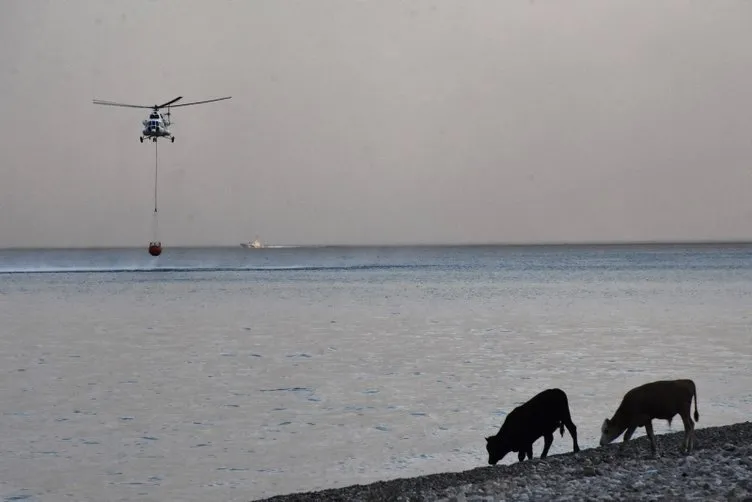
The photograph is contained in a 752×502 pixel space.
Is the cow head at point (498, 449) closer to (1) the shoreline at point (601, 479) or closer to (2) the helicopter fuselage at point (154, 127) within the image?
(1) the shoreline at point (601, 479)

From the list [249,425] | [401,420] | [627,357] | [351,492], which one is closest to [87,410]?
[249,425]

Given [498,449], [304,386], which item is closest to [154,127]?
[304,386]

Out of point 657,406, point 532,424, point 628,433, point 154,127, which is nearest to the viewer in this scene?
point 657,406

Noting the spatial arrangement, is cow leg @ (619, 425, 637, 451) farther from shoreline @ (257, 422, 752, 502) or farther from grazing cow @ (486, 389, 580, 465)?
grazing cow @ (486, 389, 580, 465)

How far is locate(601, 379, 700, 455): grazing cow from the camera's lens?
35.3 ft

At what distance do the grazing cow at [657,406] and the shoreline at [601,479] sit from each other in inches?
11.4

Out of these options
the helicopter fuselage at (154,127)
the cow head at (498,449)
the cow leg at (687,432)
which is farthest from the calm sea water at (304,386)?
the helicopter fuselage at (154,127)

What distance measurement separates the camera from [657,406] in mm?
10875

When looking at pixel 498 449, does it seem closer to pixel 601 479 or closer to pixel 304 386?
pixel 601 479

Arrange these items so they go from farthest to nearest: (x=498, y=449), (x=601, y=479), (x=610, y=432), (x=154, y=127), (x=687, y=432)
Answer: (x=154, y=127)
(x=498, y=449)
(x=610, y=432)
(x=687, y=432)
(x=601, y=479)

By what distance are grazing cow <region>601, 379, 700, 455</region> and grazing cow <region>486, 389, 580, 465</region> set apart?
64 cm

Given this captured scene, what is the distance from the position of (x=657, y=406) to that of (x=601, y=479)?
58.5 inches

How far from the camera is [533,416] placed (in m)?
11.8

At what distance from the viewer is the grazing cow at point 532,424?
38.4ft
